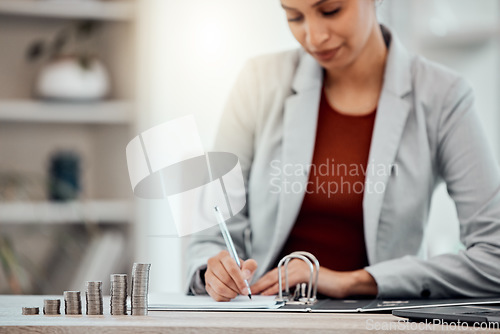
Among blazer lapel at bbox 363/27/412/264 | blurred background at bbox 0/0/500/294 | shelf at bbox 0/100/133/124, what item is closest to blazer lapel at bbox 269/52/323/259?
blazer lapel at bbox 363/27/412/264

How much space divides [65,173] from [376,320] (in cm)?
197

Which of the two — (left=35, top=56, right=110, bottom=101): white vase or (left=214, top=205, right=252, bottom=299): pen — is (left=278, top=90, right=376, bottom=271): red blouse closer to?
(left=214, top=205, right=252, bottom=299): pen

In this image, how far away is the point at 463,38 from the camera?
8.48 ft

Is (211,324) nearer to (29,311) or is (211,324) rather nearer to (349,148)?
(29,311)

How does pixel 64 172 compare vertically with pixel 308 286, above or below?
above

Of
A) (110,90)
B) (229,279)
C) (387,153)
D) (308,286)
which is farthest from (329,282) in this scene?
(110,90)

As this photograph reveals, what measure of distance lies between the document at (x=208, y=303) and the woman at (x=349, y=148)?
0.17 meters

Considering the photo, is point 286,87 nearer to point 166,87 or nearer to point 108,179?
point 166,87

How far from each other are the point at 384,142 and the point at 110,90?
1.64 meters

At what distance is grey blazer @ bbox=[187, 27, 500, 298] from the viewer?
1411 millimetres

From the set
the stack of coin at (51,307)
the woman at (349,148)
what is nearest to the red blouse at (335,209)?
Result: the woman at (349,148)

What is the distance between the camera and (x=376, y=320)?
90 cm

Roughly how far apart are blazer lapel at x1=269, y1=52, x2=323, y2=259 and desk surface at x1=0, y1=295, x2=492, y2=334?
0.49 metres

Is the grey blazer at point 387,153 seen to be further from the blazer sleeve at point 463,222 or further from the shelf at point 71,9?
the shelf at point 71,9
